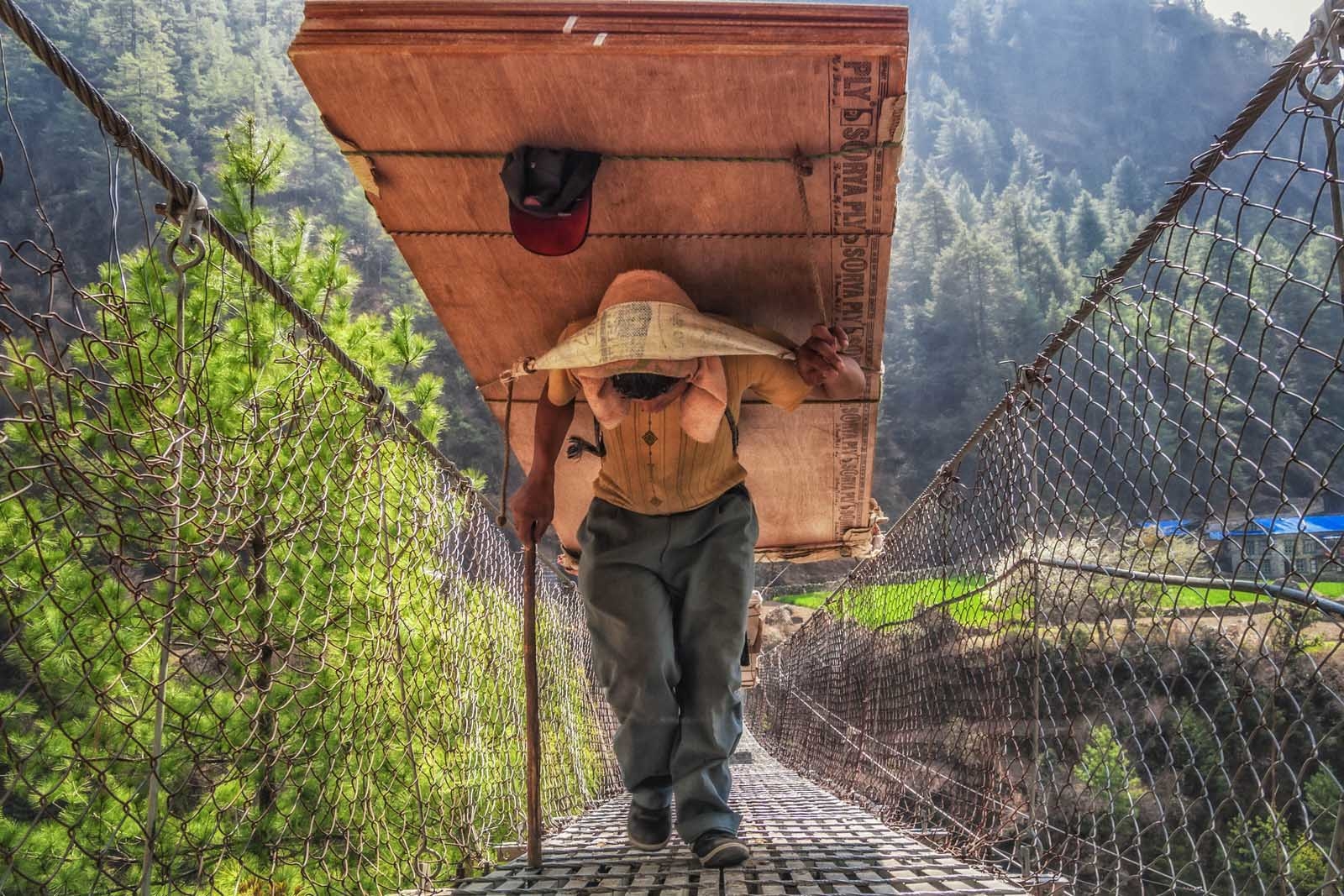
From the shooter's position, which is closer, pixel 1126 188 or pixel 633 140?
pixel 633 140

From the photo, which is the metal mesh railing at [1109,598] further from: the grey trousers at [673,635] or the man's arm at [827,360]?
the grey trousers at [673,635]

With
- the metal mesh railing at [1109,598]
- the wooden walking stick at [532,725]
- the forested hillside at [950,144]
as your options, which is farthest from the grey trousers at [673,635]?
the forested hillside at [950,144]

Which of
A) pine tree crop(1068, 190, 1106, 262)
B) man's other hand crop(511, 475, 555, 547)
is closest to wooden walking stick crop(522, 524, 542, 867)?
man's other hand crop(511, 475, 555, 547)

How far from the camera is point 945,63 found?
6594 cm

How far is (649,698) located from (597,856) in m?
0.34

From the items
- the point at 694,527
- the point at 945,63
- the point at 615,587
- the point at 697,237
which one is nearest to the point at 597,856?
the point at 615,587

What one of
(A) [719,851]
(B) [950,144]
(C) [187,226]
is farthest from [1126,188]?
(C) [187,226]

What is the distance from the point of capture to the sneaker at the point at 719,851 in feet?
5.42

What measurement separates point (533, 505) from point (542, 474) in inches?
2.9

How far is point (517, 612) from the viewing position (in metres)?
3.75

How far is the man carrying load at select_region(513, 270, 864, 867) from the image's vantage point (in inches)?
69.4

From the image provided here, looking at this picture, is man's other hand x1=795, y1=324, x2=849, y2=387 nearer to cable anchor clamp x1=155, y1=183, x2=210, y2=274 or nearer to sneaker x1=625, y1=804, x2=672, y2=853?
sneaker x1=625, y1=804, x2=672, y2=853

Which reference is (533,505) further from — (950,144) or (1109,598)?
(950,144)

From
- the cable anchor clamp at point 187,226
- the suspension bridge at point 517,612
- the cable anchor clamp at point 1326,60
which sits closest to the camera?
the cable anchor clamp at point 1326,60
